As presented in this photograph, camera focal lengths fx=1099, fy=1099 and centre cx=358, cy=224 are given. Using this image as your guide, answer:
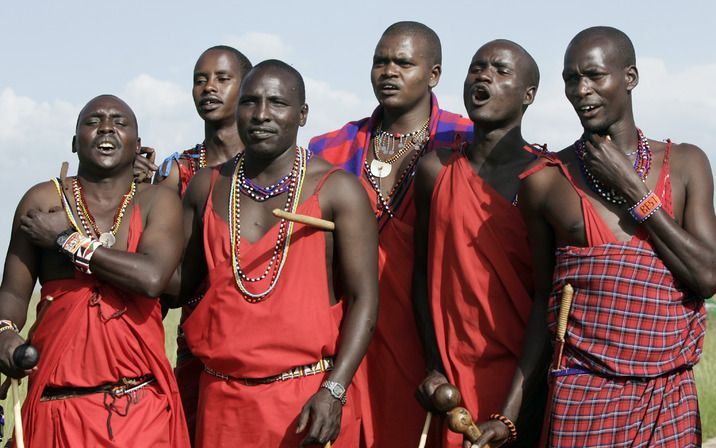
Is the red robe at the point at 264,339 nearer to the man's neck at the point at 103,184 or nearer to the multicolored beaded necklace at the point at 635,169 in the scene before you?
the man's neck at the point at 103,184

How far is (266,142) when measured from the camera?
19.0ft

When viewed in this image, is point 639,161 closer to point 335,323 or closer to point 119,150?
point 335,323

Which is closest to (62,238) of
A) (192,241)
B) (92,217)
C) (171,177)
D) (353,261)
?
(92,217)

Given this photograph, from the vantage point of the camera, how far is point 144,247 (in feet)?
18.4

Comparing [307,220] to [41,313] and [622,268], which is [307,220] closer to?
[41,313]

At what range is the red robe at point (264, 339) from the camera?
5.54 meters

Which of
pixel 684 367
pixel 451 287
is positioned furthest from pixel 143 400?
pixel 684 367

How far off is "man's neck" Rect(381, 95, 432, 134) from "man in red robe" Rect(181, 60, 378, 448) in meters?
1.14

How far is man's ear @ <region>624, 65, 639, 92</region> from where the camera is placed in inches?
219

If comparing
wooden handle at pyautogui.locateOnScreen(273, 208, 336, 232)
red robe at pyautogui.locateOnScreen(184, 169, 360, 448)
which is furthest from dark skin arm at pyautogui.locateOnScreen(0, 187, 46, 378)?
Answer: wooden handle at pyautogui.locateOnScreen(273, 208, 336, 232)

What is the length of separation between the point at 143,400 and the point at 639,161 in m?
2.75

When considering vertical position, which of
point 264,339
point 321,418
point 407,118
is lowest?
point 321,418

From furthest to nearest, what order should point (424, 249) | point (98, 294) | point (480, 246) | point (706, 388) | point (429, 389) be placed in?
1. point (706, 388)
2. point (424, 249)
3. point (480, 246)
4. point (429, 389)
5. point (98, 294)

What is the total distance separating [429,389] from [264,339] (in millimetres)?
951
